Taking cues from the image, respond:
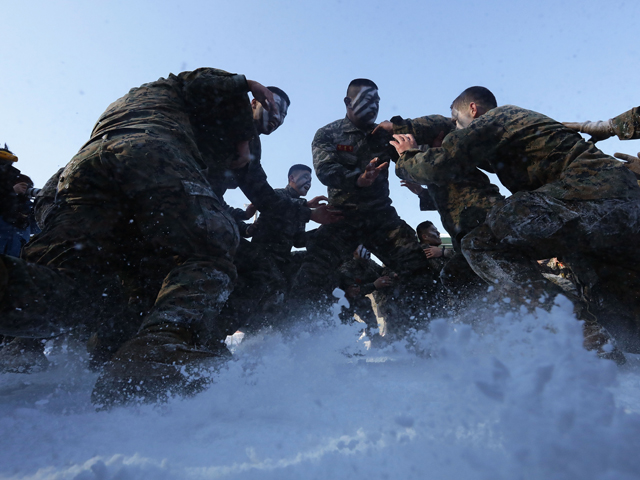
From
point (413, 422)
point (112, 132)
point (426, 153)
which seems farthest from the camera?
point (426, 153)

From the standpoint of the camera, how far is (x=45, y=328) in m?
1.25

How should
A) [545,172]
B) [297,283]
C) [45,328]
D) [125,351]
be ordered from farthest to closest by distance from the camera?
1. [297,283]
2. [545,172]
3. [45,328]
4. [125,351]

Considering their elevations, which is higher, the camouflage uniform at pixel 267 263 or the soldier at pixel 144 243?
the camouflage uniform at pixel 267 263

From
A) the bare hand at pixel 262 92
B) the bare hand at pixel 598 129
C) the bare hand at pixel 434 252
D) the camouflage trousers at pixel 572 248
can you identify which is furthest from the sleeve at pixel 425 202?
the bare hand at pixel 262 92

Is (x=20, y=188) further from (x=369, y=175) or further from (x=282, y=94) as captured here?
(x=369, y=175)

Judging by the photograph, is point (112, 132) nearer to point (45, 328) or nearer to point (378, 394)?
point (45, 328)

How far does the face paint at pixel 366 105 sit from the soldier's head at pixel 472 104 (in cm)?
115

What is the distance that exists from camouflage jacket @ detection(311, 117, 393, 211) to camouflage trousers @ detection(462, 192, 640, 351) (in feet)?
5.85

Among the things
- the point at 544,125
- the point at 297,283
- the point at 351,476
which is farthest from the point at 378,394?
the point at 297,283

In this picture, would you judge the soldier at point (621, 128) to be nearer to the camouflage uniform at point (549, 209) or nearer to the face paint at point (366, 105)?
the camouflage uniform at point (549, 209)

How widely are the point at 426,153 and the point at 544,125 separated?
73 cm

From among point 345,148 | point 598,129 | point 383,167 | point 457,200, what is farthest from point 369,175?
point 598,129

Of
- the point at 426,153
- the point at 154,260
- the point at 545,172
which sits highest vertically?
the point at 426,153

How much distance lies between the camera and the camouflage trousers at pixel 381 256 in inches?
140
